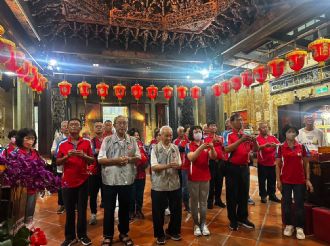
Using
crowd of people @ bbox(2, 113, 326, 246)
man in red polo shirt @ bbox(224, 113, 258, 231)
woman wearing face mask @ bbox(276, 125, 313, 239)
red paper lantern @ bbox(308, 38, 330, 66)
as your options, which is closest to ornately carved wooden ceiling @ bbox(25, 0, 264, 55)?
red paper lantern @ bbox(308, 38, 330, 66)

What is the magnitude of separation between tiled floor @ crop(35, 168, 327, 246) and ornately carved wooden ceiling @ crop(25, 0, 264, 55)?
4769mm

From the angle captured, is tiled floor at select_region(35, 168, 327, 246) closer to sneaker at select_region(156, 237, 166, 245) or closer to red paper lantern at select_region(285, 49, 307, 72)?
sneaker at select_region(156, 237, 166, 245)

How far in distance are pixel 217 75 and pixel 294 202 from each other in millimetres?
7435

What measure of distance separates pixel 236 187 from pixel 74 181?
8.31 feet

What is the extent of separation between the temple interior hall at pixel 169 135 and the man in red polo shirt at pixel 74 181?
0.02 metres

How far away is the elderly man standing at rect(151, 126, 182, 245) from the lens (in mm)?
3770

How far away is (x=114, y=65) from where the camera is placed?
10383 millimetres

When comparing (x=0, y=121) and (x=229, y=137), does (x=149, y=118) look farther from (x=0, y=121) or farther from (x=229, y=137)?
(x=229, y=137)

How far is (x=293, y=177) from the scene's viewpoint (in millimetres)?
3914

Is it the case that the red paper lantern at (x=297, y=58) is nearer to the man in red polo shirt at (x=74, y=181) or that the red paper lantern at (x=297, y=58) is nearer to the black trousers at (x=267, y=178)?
the black trousers at (x=267, y=178)

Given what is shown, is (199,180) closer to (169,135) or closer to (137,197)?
(169,135)

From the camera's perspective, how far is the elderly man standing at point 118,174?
3670 millimetres

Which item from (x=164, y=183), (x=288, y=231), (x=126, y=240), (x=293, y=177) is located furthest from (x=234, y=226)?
(x=126, y=240)

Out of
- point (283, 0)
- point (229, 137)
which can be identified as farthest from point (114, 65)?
point (229, 137)
